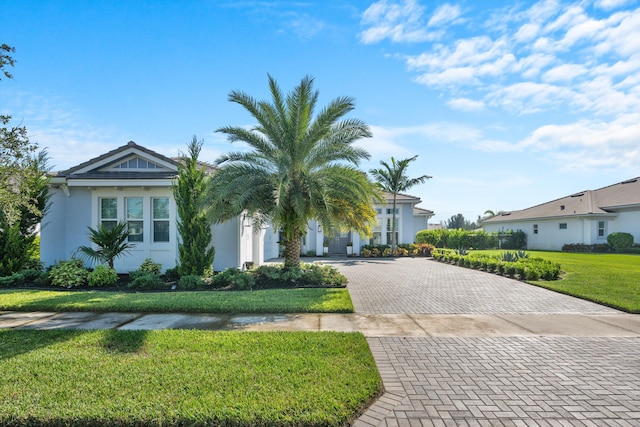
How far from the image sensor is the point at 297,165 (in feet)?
35.0

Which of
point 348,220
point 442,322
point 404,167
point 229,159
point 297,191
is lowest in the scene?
point 442,322

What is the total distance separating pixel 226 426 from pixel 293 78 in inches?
394

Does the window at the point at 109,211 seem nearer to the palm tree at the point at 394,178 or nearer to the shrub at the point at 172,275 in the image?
the shrub at the point at 172,275

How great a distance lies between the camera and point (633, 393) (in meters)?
3.60

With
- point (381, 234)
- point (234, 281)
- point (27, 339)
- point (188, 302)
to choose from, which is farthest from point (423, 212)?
point (27, 339)

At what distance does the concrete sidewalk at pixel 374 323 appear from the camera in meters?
5.81

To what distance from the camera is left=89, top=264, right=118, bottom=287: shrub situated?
33.4 feet

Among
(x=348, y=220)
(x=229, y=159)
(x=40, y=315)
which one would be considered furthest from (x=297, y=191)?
(x=40, y=315)

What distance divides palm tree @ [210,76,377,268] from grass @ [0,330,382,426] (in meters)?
5.35

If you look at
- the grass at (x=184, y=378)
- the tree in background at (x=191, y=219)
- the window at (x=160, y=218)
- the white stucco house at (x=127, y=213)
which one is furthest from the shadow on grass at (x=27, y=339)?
the window at (x=160, y=218)

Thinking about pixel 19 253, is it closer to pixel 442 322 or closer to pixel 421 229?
pixel 442 322

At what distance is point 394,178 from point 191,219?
695 inches

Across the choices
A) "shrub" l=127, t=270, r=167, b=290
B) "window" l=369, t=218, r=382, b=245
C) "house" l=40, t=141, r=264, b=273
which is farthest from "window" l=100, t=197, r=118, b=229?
"window" l=369, t=218, r=382, b=245

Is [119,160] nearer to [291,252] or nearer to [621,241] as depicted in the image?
[291,252]
